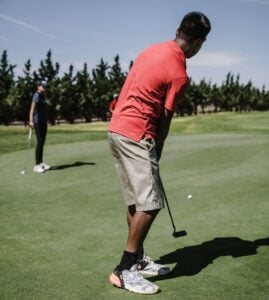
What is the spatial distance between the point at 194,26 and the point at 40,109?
306 inches

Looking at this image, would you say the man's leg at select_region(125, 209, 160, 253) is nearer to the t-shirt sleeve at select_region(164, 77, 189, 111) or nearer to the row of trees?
the t-shirt sleeve at select_region(164, 77, 189, 111)

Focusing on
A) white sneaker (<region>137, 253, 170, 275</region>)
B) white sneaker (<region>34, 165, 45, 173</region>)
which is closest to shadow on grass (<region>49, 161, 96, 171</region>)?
white sneaker (<region>34, 165, 45, 173</region>)

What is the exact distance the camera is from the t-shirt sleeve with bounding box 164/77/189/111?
3.63 metres

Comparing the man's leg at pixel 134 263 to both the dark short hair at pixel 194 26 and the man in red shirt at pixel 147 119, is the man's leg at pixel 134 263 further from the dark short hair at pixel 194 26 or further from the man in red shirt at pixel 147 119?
the dark short hair at pixel 194 26

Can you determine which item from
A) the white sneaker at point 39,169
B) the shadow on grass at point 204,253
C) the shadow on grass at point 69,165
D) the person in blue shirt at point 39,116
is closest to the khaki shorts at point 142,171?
the shadow on grass at point 204,253

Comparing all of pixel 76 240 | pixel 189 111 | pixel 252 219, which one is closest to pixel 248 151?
pixel 252 219

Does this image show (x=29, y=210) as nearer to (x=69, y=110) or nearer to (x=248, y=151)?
(x=248, y=151)

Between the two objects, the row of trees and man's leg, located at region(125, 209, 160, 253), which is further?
the row of trees

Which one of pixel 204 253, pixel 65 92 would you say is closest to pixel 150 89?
pixel 204 253

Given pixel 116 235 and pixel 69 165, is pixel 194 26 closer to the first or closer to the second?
pixel 116 235

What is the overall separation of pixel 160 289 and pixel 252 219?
2368 millimetres

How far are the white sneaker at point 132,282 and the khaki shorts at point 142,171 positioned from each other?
0.55 m

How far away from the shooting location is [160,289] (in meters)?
3.59

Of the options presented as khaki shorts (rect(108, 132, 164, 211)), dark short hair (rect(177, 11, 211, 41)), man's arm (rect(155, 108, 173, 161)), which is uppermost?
dark short hair (rect(177, 11, 211, 41))
